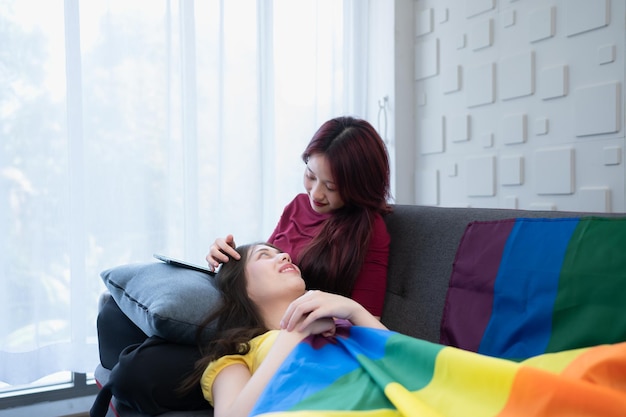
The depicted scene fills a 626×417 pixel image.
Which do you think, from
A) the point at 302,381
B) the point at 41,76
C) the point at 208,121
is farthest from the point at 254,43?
the point at 302,381

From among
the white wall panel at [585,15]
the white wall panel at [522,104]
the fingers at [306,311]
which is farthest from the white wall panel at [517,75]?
the fingers at [306,311]

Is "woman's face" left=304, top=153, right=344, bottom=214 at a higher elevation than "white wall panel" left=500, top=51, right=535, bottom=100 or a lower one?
lower

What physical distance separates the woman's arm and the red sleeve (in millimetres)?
512

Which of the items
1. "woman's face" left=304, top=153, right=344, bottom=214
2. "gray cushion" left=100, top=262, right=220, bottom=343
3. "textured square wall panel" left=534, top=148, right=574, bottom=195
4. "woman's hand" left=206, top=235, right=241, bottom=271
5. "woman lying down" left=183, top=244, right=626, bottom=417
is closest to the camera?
"woman lying down" left=183, top=244, right=626, bottom=417

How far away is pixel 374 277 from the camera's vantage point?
172 centimetres

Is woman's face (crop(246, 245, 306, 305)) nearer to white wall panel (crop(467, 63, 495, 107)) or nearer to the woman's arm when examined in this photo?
the woman's arm

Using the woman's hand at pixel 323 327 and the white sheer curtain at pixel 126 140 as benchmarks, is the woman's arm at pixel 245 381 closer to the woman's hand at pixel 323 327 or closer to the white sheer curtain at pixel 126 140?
the woman's hand at pixel 323 327

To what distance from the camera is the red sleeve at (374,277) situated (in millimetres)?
1702

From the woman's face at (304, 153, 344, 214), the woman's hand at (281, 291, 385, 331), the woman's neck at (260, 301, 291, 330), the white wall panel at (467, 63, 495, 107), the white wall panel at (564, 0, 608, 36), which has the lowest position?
the woman's neck at (260, 301, 291, 330)

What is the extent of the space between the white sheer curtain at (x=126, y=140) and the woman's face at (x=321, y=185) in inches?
32.4

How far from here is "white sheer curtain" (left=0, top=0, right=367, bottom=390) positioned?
2.20 m

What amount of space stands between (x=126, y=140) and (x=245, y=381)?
4.97 ft

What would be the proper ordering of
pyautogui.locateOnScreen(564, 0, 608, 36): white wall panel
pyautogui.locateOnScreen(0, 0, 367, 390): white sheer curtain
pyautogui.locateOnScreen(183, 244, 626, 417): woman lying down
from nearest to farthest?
pyautogui.locateOnScreen(183, 244, 626, 417): woman lying down
pyautogui.locateOnScreen(564, 0, 608, 36): white wall panel
pyautogui.locateOnScreen(0, 0, 367, 390): white sheer curtain

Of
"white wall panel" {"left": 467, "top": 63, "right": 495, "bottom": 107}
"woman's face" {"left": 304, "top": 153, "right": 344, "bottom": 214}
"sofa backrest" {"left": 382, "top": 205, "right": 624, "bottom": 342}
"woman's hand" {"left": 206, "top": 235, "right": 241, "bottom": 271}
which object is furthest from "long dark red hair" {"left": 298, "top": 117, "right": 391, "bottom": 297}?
"white wall panel" {"left": 467, "top": 63, "right": 495, "bottom": 107}
